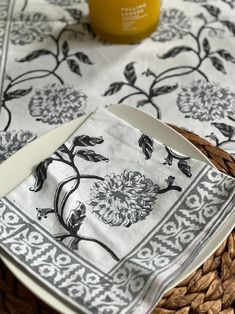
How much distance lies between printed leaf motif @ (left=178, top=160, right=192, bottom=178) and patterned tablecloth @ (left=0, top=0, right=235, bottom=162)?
117 mm

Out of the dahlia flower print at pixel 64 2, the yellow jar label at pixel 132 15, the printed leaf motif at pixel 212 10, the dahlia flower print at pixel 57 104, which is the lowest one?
the dahlia flower print at pixel 57 104

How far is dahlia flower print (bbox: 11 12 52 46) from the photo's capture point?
2.58 ft

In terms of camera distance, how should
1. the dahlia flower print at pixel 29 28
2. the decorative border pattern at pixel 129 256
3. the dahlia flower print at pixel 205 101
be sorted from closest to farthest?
the decorative border pattern at pixel 129 256 < the dahlia flower print at pixel 205 101 < the dahlia flower print at pixel 29 28

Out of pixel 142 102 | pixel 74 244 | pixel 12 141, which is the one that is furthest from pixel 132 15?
pixel 74 244

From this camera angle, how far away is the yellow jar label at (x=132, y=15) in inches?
28.0

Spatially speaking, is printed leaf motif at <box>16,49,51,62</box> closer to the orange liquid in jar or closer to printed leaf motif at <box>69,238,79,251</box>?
the orange liquid in jar

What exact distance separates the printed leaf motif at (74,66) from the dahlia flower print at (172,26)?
106 millimetres

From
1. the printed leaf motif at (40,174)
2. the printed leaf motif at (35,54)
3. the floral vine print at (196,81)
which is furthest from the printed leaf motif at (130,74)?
the printed leaf motif at (40,174)

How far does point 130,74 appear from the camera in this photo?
72 cm

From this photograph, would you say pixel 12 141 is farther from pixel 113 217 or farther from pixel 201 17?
pixel 201 17

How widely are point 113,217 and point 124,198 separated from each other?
0.02m

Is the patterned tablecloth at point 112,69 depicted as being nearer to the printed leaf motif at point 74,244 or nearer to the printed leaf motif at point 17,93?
the printed leaf motif at point 17,93

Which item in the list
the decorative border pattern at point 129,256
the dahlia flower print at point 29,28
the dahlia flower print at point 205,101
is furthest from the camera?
the dahlia flower print at point 29,28

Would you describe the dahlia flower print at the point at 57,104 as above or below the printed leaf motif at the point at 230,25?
below
